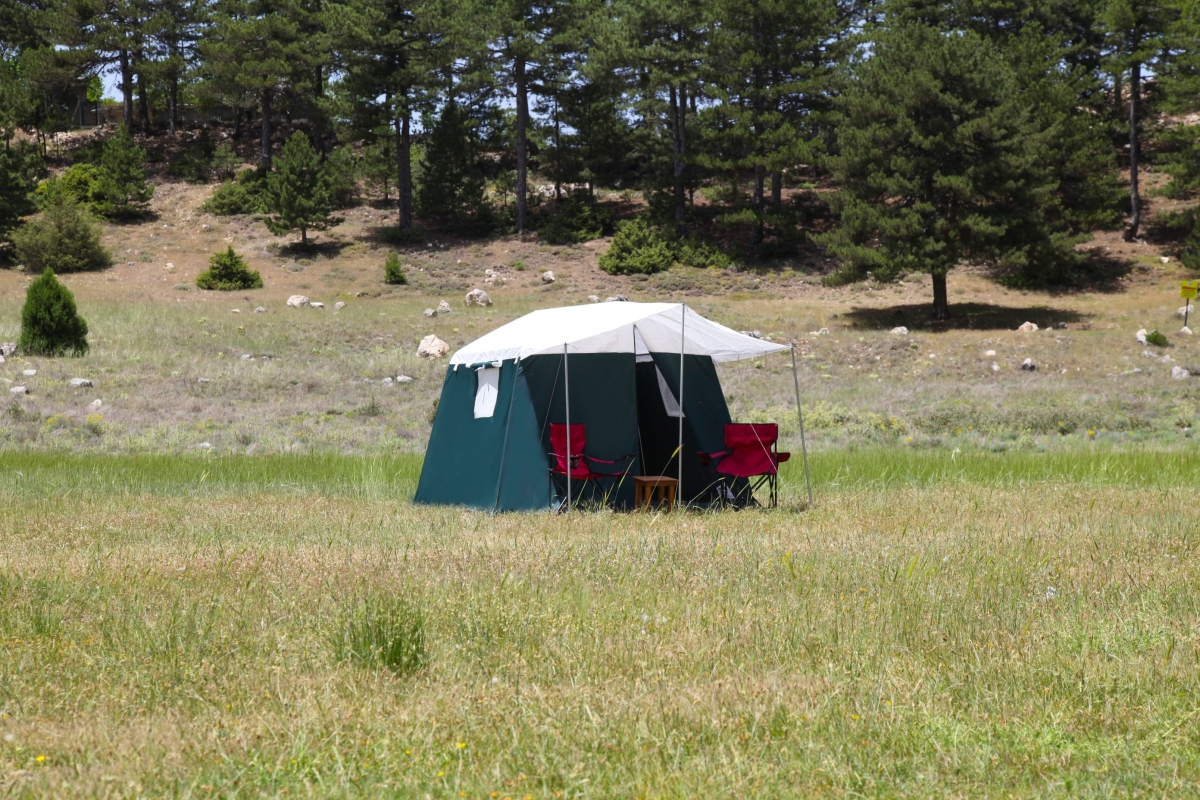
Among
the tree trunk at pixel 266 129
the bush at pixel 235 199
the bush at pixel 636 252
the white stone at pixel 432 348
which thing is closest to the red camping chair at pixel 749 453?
the white stone at pixel 432 348

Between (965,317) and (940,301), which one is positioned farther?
(965,317)

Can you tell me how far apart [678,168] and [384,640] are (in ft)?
141

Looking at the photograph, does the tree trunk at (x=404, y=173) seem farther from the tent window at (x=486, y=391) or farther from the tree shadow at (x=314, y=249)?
the tent window at (x=486, y=391)

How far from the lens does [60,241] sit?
39.9 metres

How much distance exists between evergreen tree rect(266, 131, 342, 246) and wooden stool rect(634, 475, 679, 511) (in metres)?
36.1

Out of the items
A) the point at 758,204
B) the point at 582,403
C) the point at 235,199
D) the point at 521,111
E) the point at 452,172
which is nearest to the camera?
the point at 582,403

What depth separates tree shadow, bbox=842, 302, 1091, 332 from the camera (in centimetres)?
3353

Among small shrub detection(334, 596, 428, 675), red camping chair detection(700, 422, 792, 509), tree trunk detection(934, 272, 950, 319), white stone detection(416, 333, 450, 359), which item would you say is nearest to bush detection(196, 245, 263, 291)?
white stone detection(416, 333, 450, 359)

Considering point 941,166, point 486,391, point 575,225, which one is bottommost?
point 486,391

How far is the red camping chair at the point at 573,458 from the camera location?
1050 cm

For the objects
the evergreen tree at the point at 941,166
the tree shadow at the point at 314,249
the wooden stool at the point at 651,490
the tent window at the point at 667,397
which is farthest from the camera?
the tree shadow at the point at 314,249

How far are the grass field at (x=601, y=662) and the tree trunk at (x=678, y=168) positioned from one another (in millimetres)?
38401

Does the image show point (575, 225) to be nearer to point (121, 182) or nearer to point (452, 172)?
point (452, 172)

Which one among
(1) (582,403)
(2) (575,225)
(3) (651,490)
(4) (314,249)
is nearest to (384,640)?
(3) (651,490)
